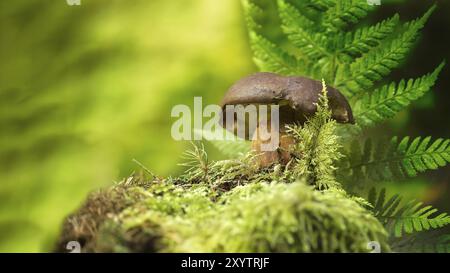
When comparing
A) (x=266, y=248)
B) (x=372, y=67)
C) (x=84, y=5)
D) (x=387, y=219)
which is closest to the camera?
Answer: (x=266, y=248)

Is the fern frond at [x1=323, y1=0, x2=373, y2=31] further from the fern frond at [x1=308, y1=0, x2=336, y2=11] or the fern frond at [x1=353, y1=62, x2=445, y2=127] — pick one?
the fern frond at [x1=353, y1=62, x2=445, y2=127]

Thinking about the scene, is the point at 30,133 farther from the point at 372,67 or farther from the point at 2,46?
the point at 372,67

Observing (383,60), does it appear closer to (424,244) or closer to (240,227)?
(424,244)

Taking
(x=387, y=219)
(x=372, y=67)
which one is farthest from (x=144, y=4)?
(x=387, y=219)

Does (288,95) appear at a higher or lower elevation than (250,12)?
lower

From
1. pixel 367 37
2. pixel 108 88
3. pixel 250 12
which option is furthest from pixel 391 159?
pixel 108 88

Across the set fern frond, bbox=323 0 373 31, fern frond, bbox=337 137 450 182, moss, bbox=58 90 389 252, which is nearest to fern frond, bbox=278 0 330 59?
fern frond, bbox=323 0 373 31

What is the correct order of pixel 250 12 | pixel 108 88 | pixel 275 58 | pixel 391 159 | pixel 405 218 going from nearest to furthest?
pixel 405 218 < pixel 391 159 < pixel 275 58 < pixel 250 12 < pixel 108 88
